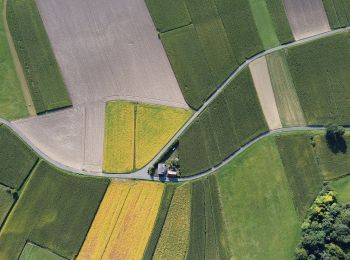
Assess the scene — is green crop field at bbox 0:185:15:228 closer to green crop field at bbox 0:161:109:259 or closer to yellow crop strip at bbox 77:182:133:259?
green crop field at bbox 0:161:109:259

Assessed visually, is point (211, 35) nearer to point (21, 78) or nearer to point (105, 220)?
point (21, 78)

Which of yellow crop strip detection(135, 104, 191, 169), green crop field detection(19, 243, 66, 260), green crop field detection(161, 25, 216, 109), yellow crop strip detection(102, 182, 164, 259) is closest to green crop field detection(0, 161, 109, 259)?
green crop field detection(19, 243, 66, 260)

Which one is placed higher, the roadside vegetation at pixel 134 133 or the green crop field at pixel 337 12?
the green crop field at pixel 337 12

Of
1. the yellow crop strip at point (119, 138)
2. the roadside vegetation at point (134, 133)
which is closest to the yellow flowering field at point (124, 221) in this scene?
the yellow crop strip at point (119, 138)

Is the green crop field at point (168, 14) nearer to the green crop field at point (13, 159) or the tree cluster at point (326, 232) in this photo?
the green crop field at point (13, 159)

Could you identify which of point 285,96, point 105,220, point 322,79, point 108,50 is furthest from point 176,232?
point 322,79

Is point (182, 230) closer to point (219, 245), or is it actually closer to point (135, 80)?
point (219, 245)
